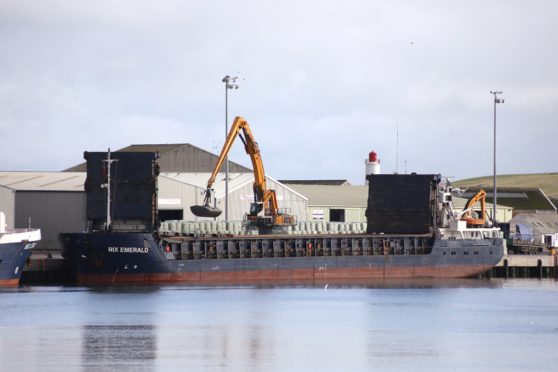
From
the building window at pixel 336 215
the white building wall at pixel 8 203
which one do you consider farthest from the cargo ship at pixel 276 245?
the building window at pixel 336 215

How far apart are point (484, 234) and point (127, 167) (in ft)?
102

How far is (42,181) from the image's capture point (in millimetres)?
116875

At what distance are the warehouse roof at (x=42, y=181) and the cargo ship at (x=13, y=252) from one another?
18.0 meters

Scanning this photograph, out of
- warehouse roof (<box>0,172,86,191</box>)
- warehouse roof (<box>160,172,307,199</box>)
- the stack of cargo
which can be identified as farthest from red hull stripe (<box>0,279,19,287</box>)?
warehouse roof (<box>160,172,307,199</box>)

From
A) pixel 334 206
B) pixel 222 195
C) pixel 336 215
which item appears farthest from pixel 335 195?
pixel 222 195

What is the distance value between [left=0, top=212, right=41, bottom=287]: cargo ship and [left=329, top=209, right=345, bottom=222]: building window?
43.1m

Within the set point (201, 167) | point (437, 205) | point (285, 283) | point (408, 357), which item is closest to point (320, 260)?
point (285, 283)

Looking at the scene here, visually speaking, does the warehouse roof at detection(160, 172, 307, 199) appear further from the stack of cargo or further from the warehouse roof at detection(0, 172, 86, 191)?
the warehouse roof at detection(0, 172, 86, 191)

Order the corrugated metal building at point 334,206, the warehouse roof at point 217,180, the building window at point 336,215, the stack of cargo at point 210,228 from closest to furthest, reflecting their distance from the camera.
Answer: the stack of cargo at point 210,228 → the warehouse roof at point 217,180 → the corrugated metal building at point 334,206 → the building window at point 336,215

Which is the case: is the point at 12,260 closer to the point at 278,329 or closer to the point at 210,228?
the point at 210,228

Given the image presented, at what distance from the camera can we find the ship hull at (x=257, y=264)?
309ft

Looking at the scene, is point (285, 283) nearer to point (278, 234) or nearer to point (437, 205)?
point (278, 234)

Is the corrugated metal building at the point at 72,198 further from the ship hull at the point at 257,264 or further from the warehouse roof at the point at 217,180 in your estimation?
the ship hull at the point at 257,264

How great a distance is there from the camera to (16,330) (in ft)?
232
